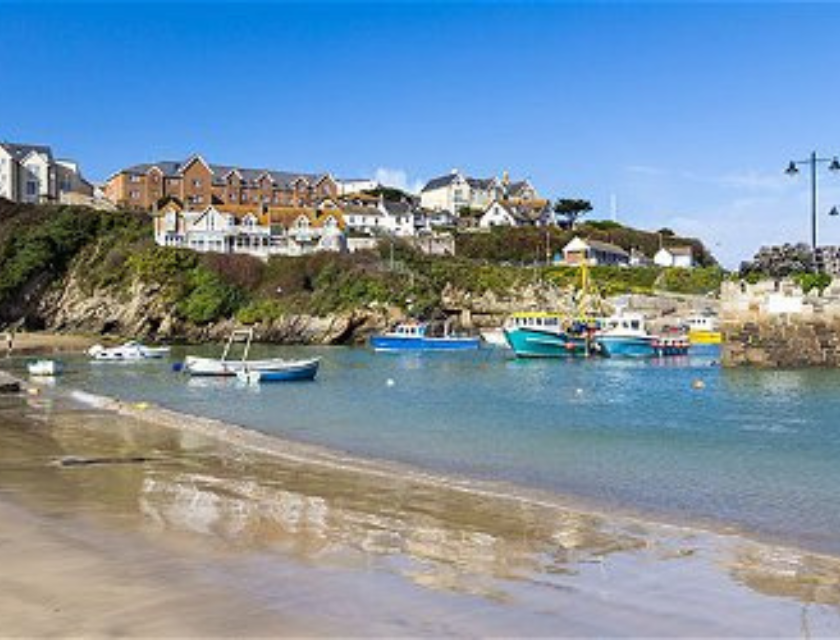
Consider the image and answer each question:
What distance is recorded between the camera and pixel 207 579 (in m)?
9.29

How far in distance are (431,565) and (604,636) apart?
276cm

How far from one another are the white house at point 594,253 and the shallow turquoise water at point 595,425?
159 ft

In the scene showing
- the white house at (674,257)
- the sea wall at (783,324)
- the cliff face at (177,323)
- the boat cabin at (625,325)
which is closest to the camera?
the sea wall at (783,324)

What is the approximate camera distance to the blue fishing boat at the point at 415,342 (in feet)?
245

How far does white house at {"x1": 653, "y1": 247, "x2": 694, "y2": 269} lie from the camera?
112 meters

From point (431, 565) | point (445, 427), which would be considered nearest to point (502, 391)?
point (445, 427)

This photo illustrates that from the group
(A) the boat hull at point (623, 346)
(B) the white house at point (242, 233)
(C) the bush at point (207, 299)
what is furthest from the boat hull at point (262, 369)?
(B) the white house at point (242, 233)

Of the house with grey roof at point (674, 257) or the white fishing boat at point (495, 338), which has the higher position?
the house with grey roof at point (674, 257)

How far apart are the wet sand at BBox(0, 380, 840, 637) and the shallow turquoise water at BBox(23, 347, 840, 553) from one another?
271 cm

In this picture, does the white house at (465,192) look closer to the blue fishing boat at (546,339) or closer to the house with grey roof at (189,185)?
the house with grey roof at (189,185)

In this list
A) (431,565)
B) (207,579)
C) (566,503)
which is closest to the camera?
(207,579)

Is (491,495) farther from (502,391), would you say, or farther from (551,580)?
(502,391)

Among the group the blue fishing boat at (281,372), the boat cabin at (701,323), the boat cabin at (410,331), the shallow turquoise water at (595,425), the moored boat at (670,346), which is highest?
the boat cabin at (701,323)

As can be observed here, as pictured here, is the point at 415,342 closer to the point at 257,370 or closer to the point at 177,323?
the point at 177,323
